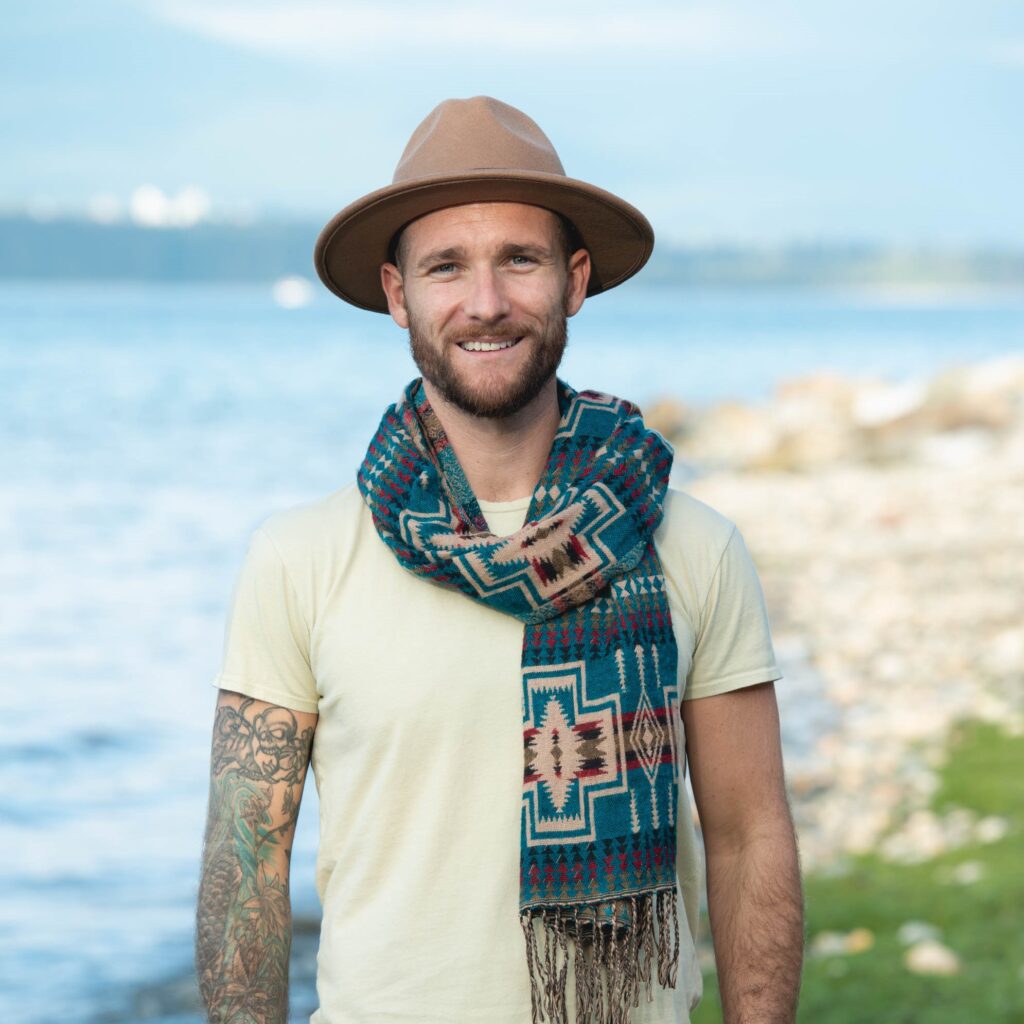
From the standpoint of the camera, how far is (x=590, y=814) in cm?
258

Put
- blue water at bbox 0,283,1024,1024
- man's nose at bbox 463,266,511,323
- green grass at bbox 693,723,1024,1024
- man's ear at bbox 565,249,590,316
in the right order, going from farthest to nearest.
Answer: blue water at bbox 0,283,1024,1024, green grass at bbox 693,723,1024,1024, man's ear at bbox 565,249,590,316, man's nose at bbox 463,266,511,323

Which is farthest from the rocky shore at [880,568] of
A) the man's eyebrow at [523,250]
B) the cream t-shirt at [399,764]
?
the man's eyebrow at [523,250]

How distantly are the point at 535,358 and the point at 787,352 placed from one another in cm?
6338

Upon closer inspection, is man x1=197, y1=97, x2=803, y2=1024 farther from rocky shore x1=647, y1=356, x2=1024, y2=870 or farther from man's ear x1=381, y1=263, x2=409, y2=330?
rocky shore x1=647, y1=356, x2=1024, y2=870

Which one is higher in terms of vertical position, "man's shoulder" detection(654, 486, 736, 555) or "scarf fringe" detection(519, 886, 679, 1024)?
"man's shoulder" detection(654, 486, 736, 555)

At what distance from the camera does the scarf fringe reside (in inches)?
98.1

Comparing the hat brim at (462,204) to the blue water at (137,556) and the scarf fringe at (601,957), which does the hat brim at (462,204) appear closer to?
the scarf fringe at (601,957)

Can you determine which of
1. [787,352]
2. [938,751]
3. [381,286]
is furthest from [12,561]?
[787,352]

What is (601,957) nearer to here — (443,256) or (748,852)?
(748,852)

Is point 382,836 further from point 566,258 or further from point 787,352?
point 787,352

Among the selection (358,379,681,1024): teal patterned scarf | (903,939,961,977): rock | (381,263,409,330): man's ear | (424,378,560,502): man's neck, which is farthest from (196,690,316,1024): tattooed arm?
(903,939,961,977): rock

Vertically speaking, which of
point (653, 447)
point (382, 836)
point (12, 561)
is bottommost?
point (382, 836)

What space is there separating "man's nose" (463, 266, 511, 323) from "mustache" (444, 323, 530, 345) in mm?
21

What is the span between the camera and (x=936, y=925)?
6.15m
